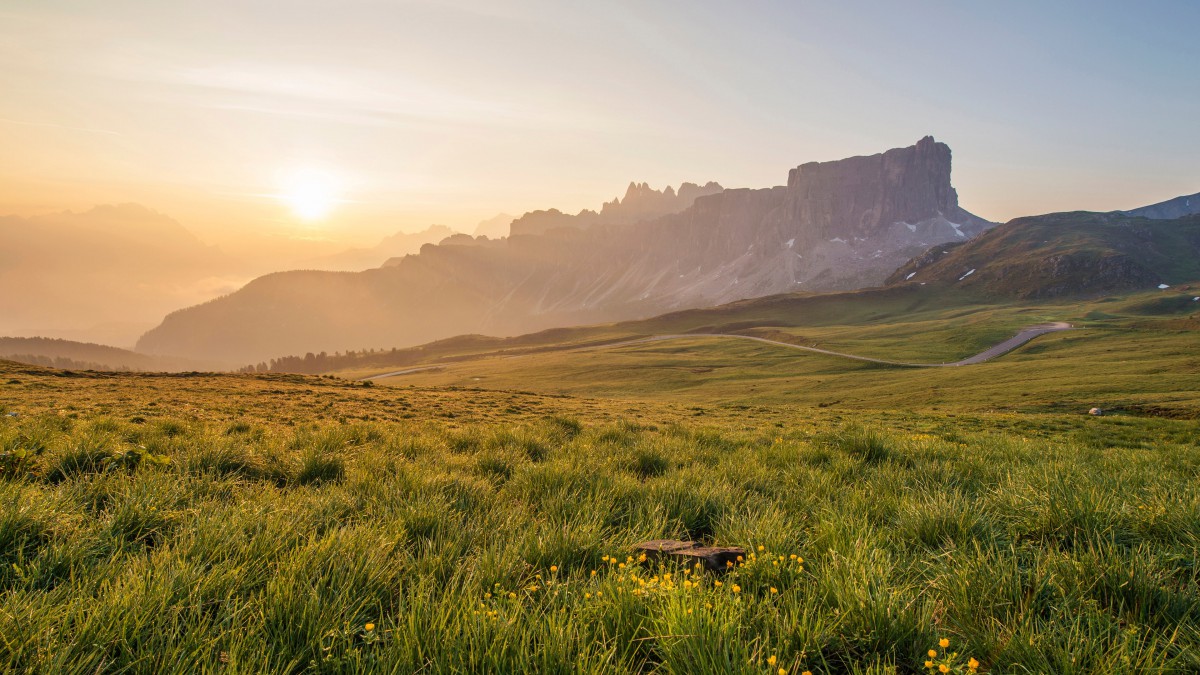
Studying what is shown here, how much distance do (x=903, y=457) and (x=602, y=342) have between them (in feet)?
594

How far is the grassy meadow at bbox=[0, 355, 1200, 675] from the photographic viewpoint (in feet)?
8.98

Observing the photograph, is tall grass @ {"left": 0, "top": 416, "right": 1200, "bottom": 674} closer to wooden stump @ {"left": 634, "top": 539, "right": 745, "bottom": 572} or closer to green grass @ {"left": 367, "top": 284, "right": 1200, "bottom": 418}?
wooden stump @ {"left": 634, "top": 539, "right": 745, "bottom": 572}

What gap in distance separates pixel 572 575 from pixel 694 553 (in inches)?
42.8

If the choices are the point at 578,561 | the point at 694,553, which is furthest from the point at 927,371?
the point at 578,561

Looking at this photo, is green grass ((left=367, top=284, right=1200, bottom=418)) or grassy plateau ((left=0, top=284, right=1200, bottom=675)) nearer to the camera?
grassy plateau ((left=0, top=284, right=1200, bottom=675))

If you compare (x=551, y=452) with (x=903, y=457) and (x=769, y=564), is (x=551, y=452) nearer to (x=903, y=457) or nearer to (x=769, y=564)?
(x=769, y=564)

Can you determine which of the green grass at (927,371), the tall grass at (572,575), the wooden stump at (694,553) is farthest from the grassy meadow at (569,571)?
the green grass at (927,371)

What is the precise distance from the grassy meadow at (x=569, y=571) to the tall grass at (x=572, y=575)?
21 millimetres

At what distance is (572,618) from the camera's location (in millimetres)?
2922

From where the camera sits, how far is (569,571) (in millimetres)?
3977

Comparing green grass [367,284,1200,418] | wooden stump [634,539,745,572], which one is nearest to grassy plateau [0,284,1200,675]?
wooden stump [634,539,745,572]

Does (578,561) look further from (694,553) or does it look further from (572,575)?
(694,553)

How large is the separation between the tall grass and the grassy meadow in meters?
0.02

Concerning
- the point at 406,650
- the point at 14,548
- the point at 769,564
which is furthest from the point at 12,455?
the point at 769,564
